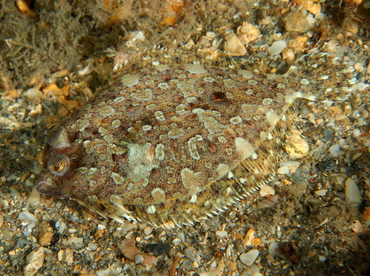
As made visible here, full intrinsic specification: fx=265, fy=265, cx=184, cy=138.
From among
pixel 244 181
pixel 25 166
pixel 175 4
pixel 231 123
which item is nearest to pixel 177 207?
pixel 244 181

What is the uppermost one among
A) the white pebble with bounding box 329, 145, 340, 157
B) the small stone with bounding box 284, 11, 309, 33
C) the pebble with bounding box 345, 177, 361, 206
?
the small stone with bounding box 284, 11, 309, 33

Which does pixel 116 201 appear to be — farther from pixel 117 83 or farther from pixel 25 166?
pixel 25 166

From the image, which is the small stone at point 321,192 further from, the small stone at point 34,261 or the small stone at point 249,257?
the small stone at point 34,261

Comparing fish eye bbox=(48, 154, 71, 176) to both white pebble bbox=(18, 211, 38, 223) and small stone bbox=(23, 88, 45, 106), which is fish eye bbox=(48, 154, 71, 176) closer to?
white pebble bbox=(18, 211, 38, 223)

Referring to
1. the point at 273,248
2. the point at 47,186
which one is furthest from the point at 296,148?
the point at 47,186

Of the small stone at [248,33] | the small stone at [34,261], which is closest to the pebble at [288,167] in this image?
the small stone at [248,33]

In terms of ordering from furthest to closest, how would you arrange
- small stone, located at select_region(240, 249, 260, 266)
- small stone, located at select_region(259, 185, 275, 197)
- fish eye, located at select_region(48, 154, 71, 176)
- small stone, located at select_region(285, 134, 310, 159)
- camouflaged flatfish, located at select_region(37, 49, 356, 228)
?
small stone, located at select_region(285, 134, 310, 159) < small stone, located at select_region(259, 185, 275, 197) < small stone, located at select_region(240, 249, 260, 266) < camouflaged flatfish, located at select_region(37, 49, 356, 228) < fish eye, located at select_region(48, 154, 71, 176)

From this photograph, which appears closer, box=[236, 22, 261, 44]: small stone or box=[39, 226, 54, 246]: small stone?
box=[39, 226, 54, 246]: small stone

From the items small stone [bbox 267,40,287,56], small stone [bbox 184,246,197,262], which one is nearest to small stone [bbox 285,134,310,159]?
small stone [bbox 267,40,287,56]

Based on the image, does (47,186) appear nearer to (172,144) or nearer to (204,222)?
(172,144)
